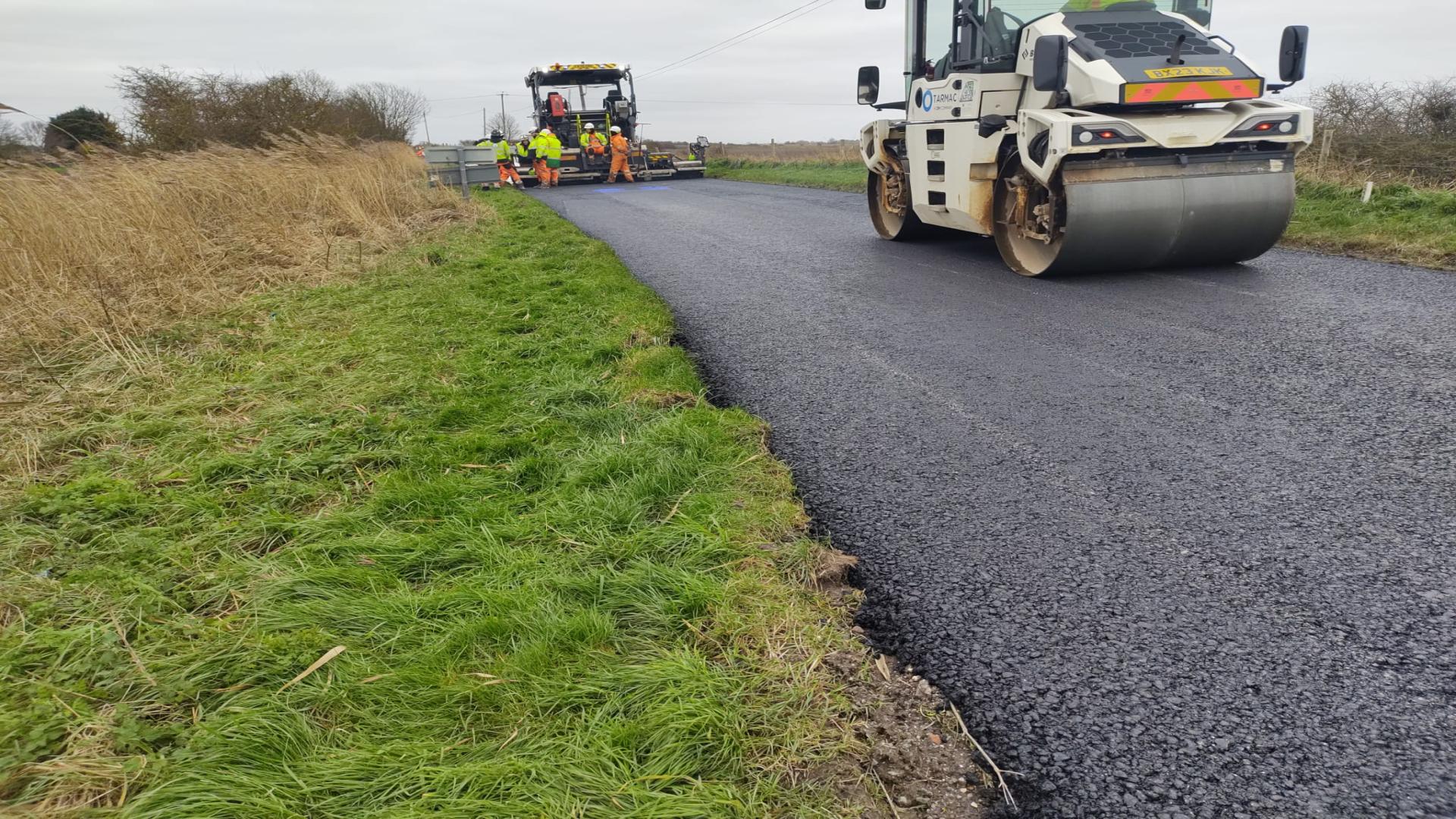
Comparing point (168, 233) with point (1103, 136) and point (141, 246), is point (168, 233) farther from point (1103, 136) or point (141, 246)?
point (1103, 136)

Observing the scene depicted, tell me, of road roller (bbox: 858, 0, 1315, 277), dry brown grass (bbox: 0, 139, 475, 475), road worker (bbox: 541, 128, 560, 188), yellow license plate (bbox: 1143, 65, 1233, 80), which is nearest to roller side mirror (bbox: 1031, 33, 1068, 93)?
road roller (bbox: 858, 0, 1315, 277)

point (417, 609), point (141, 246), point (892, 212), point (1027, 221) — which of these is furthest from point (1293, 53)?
point (141, 246)

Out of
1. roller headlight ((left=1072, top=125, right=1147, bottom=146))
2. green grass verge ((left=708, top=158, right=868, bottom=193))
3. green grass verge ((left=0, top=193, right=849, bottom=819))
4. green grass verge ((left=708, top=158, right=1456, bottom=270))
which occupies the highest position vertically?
green grass verge ((left=708, top=158, right=868, bottom=193))

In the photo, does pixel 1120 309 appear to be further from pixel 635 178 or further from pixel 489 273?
pixel 635 178

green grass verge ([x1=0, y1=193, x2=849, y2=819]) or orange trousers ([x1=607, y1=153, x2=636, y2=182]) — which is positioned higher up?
orange trousers ([x1=607, y1=153, x2=636, y2=182])

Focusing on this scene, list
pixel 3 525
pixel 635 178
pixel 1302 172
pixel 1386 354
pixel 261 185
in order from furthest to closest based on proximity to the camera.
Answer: pixel 635 178 → pixel 1302 172 → pixel 261 185 → pixel 1386 354 → pixel 3 525

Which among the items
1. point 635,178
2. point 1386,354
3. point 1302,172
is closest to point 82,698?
point 1386,354

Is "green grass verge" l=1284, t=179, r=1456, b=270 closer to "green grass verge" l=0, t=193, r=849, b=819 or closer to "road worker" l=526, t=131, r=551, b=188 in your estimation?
"green grass verge" l=0, t=193, r=849, b=819

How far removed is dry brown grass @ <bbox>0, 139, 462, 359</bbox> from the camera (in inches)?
213

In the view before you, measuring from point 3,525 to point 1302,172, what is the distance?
40.3 ft

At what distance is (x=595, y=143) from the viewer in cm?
2300

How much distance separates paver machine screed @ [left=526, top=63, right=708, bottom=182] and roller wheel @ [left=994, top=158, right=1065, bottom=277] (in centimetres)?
1782

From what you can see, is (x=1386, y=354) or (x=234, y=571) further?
(x=1386, y=354)

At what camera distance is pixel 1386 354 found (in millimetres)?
4145
